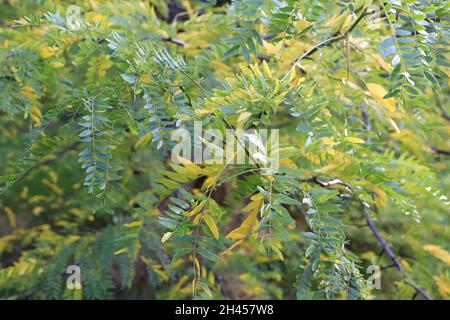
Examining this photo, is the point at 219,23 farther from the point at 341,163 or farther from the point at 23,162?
the point at 23,162

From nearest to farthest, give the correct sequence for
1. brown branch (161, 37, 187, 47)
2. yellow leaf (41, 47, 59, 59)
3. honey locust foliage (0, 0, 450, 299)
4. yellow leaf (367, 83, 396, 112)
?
honey locust foliage (0, 0, 450, 299)
yellow leaf (367, 83, 396, 112)
yellow leaf (41, 47, 59, 59)
brown branch (161, 37, 187, 47)

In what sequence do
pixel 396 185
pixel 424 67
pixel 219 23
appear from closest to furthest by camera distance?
1. pixel 424 67
2. pixel 396 185
3. pixel 219 23

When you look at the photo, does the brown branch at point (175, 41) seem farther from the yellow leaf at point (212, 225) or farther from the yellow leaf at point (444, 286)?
the yellow leaf at point (444, 286)

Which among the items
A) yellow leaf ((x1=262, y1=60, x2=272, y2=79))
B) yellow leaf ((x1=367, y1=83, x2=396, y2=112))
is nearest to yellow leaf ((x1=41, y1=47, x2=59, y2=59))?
yellow leaf ((x1=262, y1=60, x2=272, y2=79))

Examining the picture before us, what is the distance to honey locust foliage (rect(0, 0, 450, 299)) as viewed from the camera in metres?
0.72

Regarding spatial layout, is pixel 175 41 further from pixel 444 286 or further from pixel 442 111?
pixel 442 111

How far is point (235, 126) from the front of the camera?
2.88 feet

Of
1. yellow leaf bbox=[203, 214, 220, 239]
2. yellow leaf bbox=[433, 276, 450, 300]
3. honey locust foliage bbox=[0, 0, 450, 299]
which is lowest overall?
yellow leaf bbox=[433, 276, 450, 300]

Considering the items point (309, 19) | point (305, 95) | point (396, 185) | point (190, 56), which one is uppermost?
point (190, 56)

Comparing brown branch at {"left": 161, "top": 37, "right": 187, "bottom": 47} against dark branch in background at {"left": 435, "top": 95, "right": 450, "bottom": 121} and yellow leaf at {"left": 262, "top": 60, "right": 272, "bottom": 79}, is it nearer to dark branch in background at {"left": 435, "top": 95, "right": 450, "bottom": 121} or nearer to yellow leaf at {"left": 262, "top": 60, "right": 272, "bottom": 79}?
yellow leaf at {"left": 262, "top": 60, "right": 272, "bottom": 79}

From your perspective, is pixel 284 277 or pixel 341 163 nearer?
pixel 341 163

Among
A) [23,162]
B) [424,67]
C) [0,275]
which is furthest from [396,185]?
[0,275]
